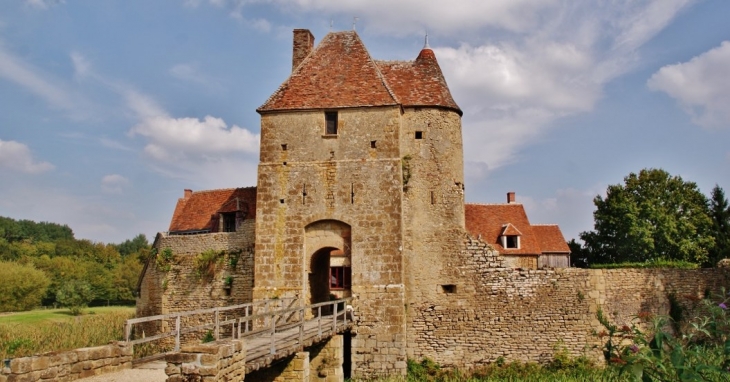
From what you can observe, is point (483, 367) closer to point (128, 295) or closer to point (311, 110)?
point (311, 110)

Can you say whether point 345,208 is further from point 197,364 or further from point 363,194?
point 197,364

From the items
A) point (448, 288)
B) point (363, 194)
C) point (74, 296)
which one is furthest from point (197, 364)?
point (74, 296)

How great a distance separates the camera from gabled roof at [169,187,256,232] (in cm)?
2220

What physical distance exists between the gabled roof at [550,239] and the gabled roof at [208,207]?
14050 millimetres

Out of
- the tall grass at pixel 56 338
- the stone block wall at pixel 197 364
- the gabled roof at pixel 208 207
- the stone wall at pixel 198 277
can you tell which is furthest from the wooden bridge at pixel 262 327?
the gabled roof at pixel 208 207

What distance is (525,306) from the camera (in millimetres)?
18312

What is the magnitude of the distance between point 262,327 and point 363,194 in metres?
4.94

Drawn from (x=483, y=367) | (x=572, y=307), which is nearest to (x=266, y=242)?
(x=483, y=367)

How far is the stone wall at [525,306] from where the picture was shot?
18.2 metres

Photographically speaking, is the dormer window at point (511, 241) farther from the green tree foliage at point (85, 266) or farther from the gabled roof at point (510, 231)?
the green tree foliage at point (85, 266)

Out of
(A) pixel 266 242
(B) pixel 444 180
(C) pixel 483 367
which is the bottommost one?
(C) pixel 483 367

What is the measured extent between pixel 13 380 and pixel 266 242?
10221mm

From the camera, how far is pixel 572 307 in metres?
18.2

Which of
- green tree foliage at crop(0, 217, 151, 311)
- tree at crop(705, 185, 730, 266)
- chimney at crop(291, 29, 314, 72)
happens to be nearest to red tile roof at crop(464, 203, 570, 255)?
tree at crop(705, 185, 730, 266)
